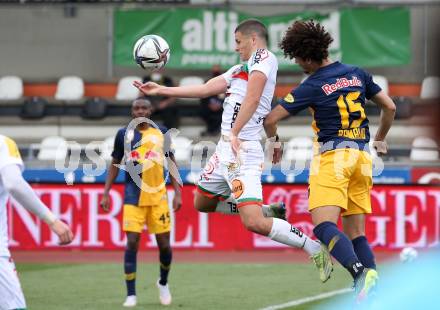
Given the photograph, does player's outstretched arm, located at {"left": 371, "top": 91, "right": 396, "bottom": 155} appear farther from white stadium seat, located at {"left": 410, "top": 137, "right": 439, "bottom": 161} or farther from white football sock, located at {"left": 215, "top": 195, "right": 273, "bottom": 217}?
white stadium seat, located at {"left": 410, "top": 137, "right": 439, "bottom": 161}

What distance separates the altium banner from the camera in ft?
64.7

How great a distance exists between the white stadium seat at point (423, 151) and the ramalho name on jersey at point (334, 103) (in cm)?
870

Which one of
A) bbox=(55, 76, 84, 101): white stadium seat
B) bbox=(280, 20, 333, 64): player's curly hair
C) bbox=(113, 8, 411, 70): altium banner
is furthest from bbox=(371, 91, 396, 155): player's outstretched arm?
bbox=(55, 76, 84, 101): white stadium seat

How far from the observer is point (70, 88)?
66.7 ft

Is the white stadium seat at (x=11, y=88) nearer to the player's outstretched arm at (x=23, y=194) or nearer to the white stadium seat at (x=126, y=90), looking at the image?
the white stadium seat at (x=126, y=90)

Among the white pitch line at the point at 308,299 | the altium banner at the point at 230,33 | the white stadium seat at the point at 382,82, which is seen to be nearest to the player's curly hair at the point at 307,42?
the white pitch line at the point at 308,299

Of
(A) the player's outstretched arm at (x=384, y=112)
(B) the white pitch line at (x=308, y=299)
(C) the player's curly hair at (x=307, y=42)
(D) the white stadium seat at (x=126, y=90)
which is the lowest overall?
(B) the white pitch line at (x=308, y=299)

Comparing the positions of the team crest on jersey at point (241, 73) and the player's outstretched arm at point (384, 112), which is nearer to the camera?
the player's outstretched arm at point (384, 112)

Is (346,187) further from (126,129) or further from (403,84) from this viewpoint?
(403,84)

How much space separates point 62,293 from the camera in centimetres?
1134

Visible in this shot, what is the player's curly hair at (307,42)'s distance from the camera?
8.21 meters

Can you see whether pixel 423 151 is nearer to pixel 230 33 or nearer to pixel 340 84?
pixel 230 33

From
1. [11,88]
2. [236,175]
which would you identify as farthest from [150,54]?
[11,88]

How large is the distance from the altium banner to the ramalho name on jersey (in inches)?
448
